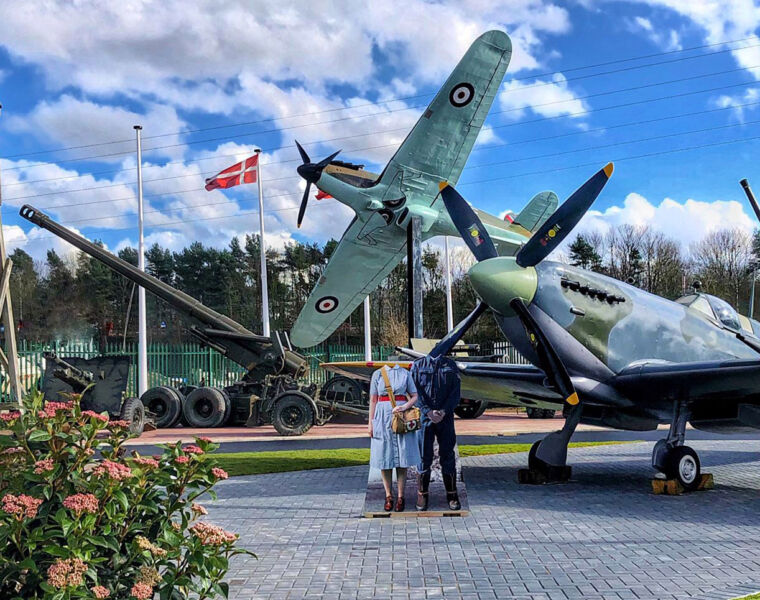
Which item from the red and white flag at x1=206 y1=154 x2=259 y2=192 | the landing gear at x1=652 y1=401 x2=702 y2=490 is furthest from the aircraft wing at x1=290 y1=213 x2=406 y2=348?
the red and white flag at x1=206 y1=154 x2=259 y2=192

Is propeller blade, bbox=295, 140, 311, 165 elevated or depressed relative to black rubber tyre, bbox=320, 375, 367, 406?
elevated

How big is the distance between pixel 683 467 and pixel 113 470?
7.97m

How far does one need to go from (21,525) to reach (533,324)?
6.65 m

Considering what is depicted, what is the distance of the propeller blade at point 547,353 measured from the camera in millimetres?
8914

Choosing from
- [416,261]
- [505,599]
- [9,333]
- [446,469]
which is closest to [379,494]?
[446,469]

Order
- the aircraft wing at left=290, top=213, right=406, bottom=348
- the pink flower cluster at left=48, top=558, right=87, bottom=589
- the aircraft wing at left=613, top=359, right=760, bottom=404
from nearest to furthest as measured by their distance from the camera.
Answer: the pink flower cluster at left=48, top=558, right=87, bottom=589, the aircraft wing at left=613, top=359, right=760, bottom=404, the aircraft wing at left=290, top=213, right=406, bottom=348

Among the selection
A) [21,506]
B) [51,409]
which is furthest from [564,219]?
[21,506]

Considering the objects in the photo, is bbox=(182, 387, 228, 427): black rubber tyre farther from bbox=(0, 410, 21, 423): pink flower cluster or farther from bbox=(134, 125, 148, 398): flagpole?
bbox=(0, 410, 21, 423): pink flower cluster

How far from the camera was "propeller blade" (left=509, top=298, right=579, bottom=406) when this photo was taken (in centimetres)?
891

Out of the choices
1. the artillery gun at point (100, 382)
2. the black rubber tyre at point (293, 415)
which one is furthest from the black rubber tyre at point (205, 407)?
the black rubber tyre at point (293, 415)

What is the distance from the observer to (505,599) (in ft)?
15.8

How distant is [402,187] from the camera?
14.4 meters

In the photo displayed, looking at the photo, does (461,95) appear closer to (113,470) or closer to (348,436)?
(348,436)

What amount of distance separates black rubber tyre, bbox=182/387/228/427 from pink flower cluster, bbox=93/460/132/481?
1682cm
